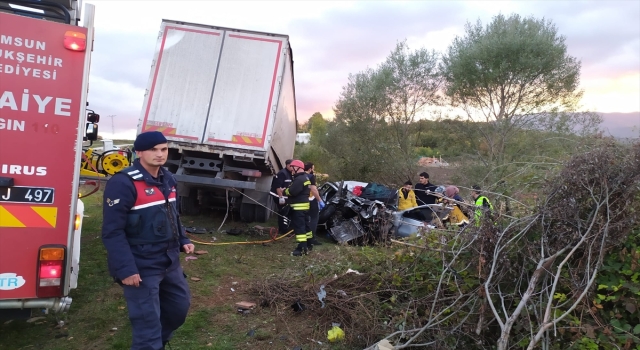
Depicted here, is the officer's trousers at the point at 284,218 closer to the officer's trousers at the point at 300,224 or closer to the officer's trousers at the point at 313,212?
the officer's trousers at the point at 313,212

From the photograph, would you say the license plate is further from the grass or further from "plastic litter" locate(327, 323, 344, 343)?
"plastic litter" locate(327, 323, 344, 343)

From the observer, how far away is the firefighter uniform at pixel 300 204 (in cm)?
722

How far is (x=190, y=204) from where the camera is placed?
9.77 meters

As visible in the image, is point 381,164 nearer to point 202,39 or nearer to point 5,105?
point 202,39

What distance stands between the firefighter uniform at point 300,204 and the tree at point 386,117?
11.5m

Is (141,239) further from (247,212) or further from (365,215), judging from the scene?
(247,212)

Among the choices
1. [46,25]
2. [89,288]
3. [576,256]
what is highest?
[46,25]


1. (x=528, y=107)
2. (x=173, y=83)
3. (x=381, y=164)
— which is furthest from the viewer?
(x=381, y=164)

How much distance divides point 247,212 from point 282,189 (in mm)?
1648

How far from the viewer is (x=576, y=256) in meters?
3.35

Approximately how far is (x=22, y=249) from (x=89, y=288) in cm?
255

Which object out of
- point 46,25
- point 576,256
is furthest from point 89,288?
point 576,256

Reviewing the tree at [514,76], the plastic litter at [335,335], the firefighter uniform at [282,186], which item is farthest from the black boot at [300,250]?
the tree at [514,76]

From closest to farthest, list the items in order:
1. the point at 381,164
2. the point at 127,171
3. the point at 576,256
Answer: the point at 127,171 → the point at 576,256 → the point at 381,164
